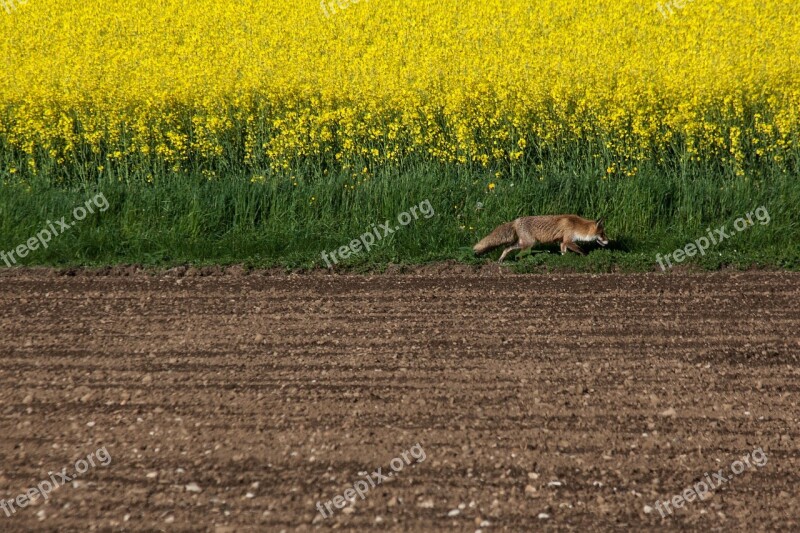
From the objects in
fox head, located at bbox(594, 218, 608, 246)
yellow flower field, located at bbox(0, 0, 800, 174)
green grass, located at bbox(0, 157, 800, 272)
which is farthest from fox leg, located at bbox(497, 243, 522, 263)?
yellow flower field, located at bbox(0, 0, 800, 174)

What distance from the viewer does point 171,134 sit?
469 inches

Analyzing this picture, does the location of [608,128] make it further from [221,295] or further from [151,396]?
[151,396]

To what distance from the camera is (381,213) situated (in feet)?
34.9

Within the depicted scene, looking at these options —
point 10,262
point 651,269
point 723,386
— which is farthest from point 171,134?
point 723,386

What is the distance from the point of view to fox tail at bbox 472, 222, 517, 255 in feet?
31.3

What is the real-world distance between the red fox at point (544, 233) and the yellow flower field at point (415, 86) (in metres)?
1.86

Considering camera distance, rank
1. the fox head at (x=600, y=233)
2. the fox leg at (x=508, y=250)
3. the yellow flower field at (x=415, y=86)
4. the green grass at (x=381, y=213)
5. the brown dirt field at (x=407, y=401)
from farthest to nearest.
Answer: the yellow flower field at (x=415, y=86) < the green grass at (x=381, y=213) < the fox leg at (x=508, y=250) < the fox head at (x=600, y=233) < the brown dirt field at (x=407, y=401)

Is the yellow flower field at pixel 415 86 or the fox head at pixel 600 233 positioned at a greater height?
the yellow flower field at pixel 415 86

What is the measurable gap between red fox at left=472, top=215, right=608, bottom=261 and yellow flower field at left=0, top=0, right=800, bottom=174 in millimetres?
1858

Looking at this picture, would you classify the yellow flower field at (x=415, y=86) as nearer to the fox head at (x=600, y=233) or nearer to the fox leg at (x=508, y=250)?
the fox head at (x=600, y=233)

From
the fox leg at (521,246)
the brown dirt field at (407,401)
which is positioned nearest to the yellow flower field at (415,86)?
the fox leg at (521,246)

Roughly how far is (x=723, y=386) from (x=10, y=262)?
7.04m

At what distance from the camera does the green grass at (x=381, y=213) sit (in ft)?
32.6

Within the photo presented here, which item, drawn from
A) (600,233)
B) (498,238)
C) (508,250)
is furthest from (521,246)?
(600,233)
